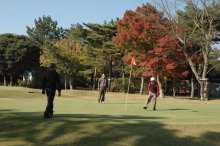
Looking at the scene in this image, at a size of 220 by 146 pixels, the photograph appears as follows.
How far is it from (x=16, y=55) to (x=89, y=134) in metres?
46.4

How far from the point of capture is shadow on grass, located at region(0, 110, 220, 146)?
6.89m

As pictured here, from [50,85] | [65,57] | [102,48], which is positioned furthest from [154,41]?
[50,85]

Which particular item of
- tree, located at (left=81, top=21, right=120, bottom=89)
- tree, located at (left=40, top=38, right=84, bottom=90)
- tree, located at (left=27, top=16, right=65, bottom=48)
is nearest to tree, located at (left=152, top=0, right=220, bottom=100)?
tree, located at (left=81, top=21, right=120, bottom=89)

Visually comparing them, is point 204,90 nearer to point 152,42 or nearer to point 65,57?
point 152,42

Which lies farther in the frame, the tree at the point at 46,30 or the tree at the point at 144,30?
the tree at the point at 46,30

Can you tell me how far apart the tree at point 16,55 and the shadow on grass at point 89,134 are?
44.1m

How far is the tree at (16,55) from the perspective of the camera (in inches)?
1969

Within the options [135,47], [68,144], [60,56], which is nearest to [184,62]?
[135,47]

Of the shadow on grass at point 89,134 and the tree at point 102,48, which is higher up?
the tree at point 102,48

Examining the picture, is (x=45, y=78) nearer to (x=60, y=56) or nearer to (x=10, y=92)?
(x=10, y=92)

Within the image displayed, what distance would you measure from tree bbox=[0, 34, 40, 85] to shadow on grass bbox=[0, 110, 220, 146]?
44111 mm

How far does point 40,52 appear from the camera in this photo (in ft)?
165

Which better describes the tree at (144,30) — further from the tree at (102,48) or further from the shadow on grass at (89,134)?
→ the shadow on grass at (89,134)

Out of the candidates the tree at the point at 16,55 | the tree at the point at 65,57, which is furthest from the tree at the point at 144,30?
the tree at the point at 16,55
